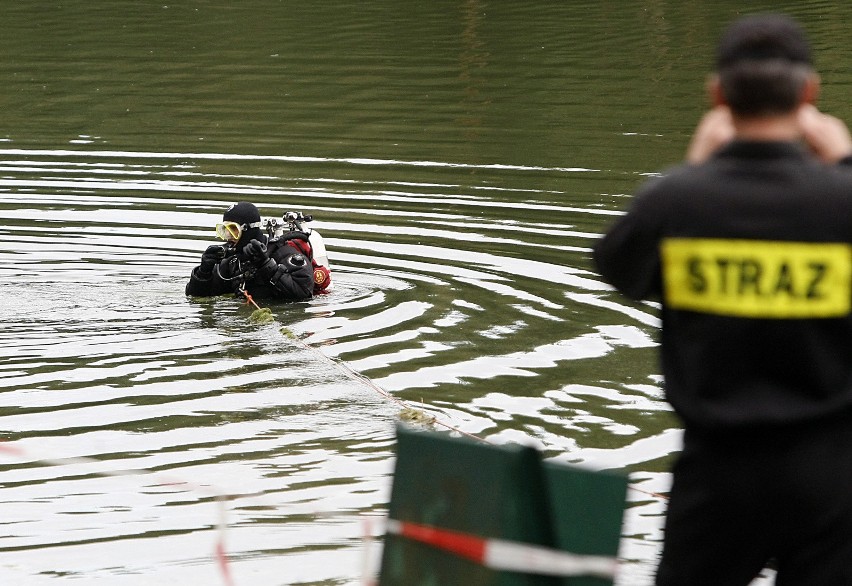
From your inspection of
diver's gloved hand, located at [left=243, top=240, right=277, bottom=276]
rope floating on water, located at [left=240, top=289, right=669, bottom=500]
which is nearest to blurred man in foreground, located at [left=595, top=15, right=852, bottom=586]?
rope floating on water, located at [left=240, top=289, right=669, bottom=500]

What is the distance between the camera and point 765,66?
2.81 metres

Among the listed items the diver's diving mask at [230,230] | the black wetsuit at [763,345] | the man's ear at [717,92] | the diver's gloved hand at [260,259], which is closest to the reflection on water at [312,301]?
the diver's gloved hand at [260,259]

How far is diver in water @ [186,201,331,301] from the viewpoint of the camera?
10.0 m

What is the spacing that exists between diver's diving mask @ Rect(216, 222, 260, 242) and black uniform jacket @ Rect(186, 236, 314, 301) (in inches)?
5.3

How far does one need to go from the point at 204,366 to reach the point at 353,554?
3488 millimetres

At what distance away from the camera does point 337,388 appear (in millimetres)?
8148

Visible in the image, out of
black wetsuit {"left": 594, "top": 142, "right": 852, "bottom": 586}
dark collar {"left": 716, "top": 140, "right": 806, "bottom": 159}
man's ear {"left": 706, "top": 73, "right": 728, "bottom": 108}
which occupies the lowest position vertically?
black wetsuit {"left": 594, "top": 142, "right": 852, "bottom": 586}

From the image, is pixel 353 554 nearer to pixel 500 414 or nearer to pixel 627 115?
pixel 500 414

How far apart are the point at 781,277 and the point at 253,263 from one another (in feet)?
24.7

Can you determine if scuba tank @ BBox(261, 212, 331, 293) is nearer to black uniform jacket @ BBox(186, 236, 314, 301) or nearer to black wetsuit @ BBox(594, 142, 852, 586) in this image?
black uniform jacket @ BBox(186, 236, 314, 301)

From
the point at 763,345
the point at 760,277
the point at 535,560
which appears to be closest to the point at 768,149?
the point at 760,277

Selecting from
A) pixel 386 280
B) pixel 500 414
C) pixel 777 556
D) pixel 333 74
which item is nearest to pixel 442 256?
pixel 386 280

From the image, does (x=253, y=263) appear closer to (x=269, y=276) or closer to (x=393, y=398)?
(x=269, y=276)

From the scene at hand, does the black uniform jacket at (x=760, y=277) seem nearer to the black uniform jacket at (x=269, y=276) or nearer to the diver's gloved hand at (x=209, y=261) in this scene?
the black uniform jacket at (x=269, y=276)
